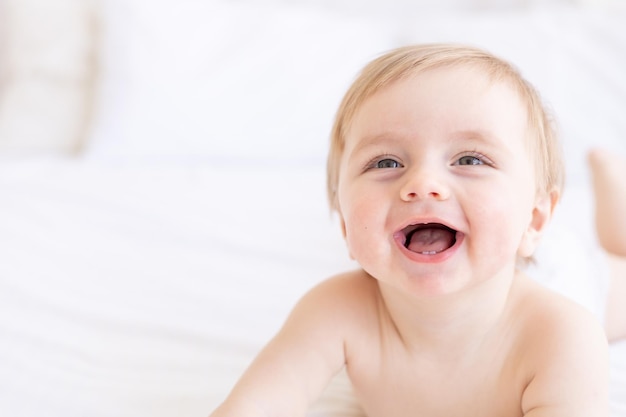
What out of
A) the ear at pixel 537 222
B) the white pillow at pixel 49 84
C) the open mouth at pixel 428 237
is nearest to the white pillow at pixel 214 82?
the white pillow at pixel 49 84

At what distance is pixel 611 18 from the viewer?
2172 millimetres

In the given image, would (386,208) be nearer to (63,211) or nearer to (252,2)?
(63,211)

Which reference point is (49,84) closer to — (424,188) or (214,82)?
(214,82)

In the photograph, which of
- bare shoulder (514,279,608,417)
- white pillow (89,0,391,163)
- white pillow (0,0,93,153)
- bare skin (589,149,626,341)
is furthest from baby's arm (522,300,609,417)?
white pillow (0,0,93,153)

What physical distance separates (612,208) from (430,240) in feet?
2.26

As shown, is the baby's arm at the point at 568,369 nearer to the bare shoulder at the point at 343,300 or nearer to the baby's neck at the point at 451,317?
the baby's neck at the point at 451,317

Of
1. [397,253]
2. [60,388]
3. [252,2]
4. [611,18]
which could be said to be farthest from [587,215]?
[252,2]

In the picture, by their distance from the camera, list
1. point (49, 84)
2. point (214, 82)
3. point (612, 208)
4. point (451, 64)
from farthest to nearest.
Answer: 1. point (49, 84)
2. point (214, 82)
3. point (612, 208)
4. point (451, 64)

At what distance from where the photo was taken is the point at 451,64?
0.87 metres

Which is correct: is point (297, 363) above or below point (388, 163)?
below

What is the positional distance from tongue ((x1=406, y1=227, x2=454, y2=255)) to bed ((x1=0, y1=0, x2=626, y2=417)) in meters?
0.31

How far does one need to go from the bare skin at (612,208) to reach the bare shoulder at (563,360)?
454 mm

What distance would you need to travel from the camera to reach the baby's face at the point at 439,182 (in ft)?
2.56

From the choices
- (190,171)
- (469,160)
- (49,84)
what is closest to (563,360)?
(469,160)
